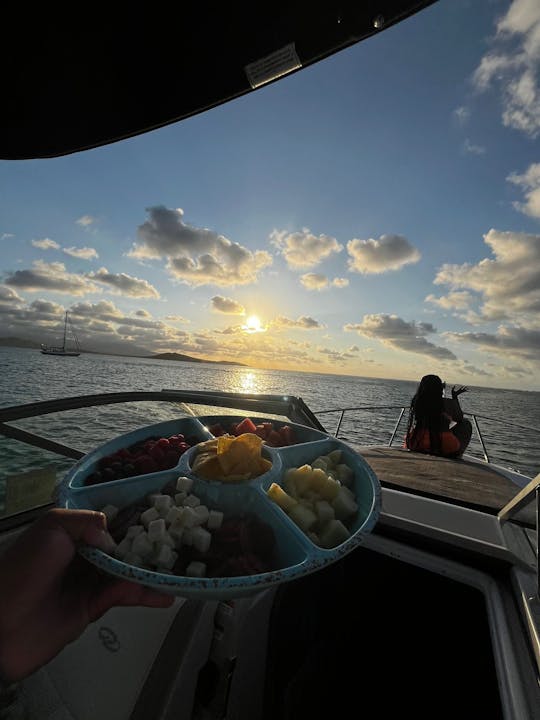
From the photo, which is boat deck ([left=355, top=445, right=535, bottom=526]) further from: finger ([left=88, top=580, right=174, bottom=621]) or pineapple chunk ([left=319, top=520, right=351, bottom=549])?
finger ([left=88, top=580, right=174, bottom=621])

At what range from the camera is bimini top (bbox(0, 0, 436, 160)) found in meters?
0.85

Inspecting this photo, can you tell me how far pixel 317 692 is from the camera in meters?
1.93

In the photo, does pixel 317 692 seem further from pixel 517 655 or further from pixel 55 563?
pixel 55 563

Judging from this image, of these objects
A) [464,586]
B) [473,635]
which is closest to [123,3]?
[464,586]

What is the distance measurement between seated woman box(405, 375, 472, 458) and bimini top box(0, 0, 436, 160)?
18.3ft

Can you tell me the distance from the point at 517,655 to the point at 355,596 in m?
1.05

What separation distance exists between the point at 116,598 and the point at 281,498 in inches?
24.3

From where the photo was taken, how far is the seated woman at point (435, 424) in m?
5.55

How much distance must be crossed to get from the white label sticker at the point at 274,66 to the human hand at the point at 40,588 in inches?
52.0

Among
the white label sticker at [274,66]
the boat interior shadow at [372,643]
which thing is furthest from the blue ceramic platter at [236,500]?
the white label sticker at [274,66]

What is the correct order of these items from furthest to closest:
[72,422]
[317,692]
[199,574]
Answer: [72,422]
[317,692]
[199,574]

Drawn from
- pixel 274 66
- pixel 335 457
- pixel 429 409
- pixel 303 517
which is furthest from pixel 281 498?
pixel 429 409

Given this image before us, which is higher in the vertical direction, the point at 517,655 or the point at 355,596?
the point at 517,655

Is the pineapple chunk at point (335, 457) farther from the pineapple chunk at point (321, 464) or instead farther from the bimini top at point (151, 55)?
the bimini top at point (151, 55)
